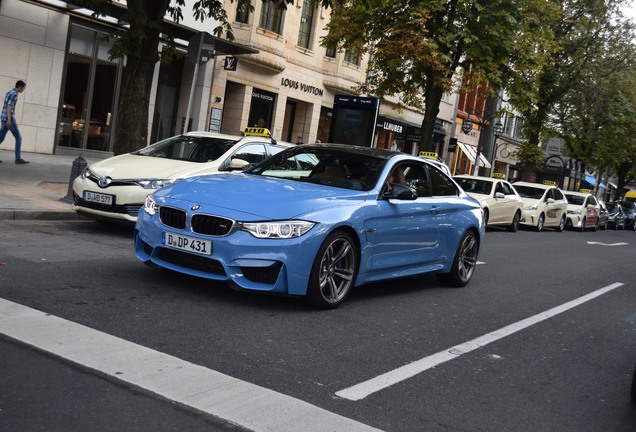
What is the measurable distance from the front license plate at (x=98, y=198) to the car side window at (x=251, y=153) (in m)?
2.10

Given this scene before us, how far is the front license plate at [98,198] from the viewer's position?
990cm

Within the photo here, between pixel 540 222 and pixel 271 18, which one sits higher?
pixel 271 18

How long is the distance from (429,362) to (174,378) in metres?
2.05

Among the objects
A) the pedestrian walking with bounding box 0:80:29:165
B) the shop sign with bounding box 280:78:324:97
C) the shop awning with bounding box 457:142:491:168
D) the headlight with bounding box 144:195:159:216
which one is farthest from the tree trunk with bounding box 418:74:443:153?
the shop awning with bounding box 457:142:491:168

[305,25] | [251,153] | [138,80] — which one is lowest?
[251,153]

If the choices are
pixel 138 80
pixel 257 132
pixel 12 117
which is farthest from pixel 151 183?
pixel 12 117

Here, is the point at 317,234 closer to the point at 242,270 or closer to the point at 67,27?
the point at 242,270

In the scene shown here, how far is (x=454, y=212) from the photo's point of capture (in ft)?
28.9

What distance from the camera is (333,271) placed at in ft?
22.1

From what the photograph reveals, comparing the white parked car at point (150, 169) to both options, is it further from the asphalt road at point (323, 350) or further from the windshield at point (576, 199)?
the windshield at point (576, 199)

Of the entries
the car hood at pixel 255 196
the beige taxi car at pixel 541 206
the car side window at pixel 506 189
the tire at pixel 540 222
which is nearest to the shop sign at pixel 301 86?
the beige taxi car at pixel 541 206

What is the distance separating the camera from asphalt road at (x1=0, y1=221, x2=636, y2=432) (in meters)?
3.95

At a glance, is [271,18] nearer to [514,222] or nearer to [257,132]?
[514,222]

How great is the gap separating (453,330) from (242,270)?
2.00 m
